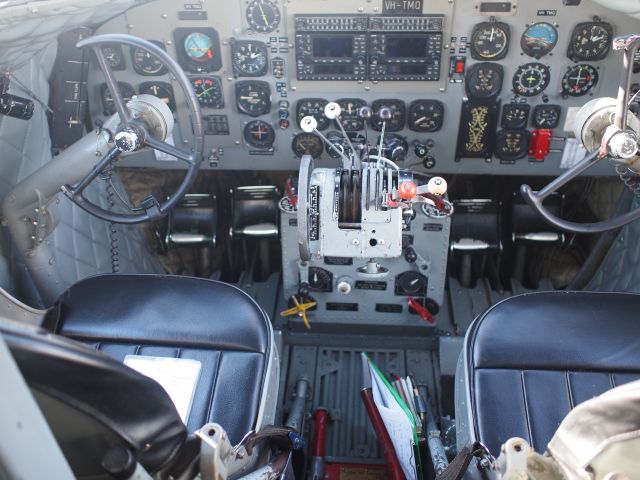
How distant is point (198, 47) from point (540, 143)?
1.69 metres

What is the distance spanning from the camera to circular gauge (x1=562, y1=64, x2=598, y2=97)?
2701mm

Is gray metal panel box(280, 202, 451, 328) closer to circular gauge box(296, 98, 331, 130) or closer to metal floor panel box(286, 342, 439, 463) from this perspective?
metal floor panel box(286, 342, 439, 463)

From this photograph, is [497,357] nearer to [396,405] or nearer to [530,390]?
[530,390]

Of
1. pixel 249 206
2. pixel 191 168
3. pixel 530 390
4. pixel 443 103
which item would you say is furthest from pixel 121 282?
pixel 443 103

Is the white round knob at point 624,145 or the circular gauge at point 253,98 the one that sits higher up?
the white round knob at point 624,145

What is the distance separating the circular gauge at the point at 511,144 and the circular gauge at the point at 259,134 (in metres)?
1.12

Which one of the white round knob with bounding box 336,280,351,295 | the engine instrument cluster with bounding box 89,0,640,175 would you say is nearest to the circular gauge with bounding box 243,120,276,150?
the engine instrument cluster with bounding box 89,0,640,175

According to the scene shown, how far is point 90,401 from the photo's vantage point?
0.87 meters

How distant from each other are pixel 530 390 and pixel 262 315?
2.97 ft

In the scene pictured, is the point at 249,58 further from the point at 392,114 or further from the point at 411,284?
the point at 411,284

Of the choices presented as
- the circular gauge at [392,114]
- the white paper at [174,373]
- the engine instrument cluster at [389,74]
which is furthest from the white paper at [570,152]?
the white paper at [174,373]

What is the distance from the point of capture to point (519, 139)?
294 cm

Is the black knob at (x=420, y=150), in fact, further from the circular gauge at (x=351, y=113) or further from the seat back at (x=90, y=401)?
the seat back at (x=90, y=401)

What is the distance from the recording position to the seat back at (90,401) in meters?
0.80
